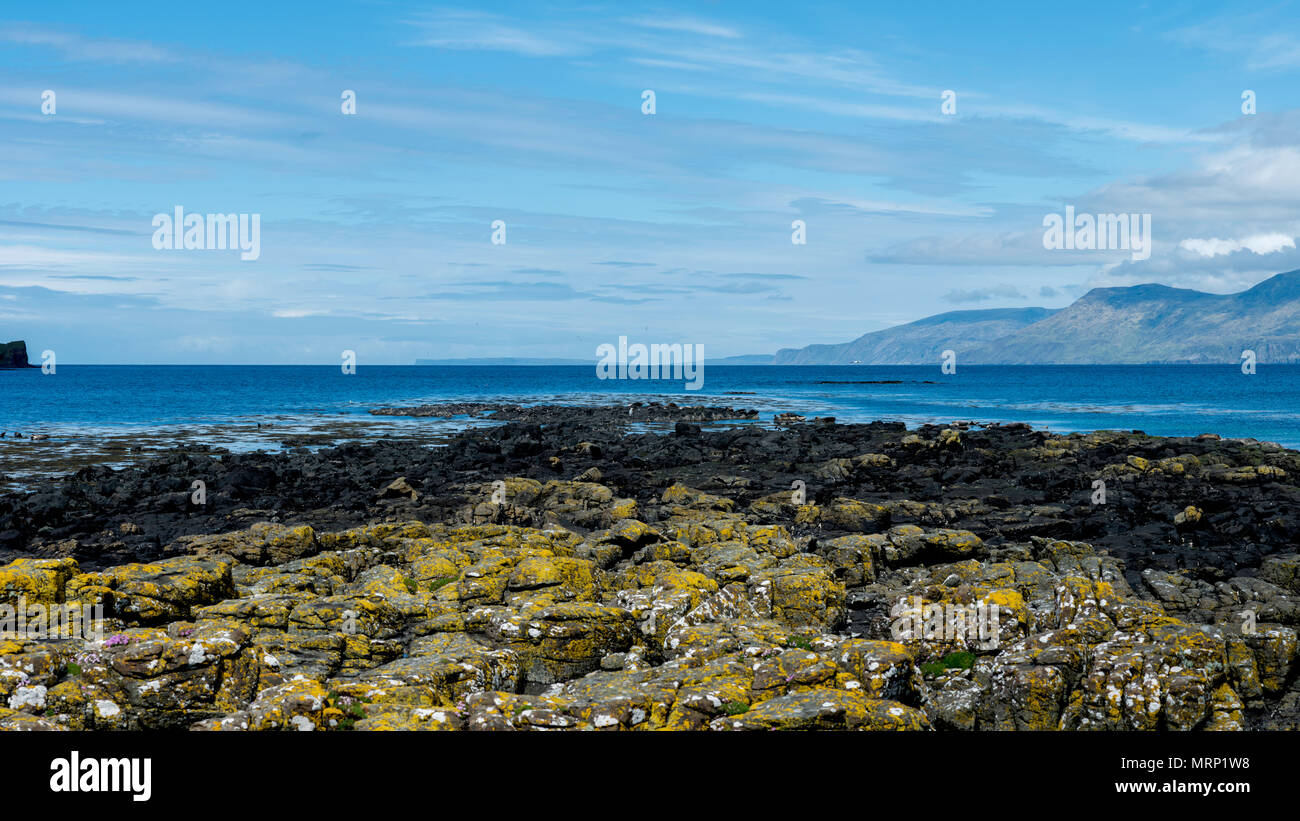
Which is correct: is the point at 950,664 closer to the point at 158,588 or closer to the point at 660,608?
the point at 660,608

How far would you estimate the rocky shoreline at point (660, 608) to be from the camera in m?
12.1

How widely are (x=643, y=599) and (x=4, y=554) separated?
856 inches

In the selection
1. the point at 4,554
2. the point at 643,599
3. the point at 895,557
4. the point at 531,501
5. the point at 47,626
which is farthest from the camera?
the point at 531,501

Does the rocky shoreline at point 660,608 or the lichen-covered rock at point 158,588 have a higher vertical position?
the lichen-covered rock at point 158,588

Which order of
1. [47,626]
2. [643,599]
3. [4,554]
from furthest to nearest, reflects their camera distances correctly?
[4,554]
[643,599]
[47,626]

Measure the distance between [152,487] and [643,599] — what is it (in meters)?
29.3

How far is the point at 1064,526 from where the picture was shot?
90.1 ft

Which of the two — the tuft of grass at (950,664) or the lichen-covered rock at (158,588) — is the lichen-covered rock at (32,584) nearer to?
the lichen-covered rock at (158,588)

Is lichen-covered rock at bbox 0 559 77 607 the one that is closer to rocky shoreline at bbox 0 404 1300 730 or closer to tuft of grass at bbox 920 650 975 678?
rocky shoreline at bbox 0 404 1300 730

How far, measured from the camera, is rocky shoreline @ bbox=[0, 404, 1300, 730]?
39.7 ft

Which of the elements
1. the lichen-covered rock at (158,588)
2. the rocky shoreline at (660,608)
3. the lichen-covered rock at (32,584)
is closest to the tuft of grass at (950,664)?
the rocky shoreline at (660,608)
